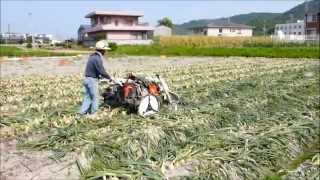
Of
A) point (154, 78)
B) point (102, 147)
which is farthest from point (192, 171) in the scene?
point (154, 78)

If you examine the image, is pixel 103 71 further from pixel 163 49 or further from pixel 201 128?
pixel 163 49

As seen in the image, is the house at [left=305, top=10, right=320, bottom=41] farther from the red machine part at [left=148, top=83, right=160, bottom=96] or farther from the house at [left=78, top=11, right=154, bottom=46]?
the red machine part at [left=148, top=83, right=160, bottom=96]

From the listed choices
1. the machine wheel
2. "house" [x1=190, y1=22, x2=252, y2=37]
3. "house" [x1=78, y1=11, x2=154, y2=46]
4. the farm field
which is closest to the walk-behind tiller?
the machine wheel

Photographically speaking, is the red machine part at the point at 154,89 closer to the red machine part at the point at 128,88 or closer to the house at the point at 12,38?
the red machine part at the point at 128,88

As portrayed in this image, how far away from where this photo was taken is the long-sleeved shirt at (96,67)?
8.73 metres

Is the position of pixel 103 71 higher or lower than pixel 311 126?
higher

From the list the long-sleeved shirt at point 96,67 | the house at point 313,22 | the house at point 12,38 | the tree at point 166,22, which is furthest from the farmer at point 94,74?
the tree at point 166,22

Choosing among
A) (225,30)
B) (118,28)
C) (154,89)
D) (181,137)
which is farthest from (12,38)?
(181,137)

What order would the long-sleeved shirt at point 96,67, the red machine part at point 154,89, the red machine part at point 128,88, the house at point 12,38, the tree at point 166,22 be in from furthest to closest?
the tree at point 166,22, the house at point 12,38, the red machine part at point 154,89, the red machine part at point 128,88, the long-sleeved shirt at point 96,67

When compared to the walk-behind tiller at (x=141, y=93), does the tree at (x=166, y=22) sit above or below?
above

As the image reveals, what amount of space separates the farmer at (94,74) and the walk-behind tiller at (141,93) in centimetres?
40

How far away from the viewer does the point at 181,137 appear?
7.60 meters

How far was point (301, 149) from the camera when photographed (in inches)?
301

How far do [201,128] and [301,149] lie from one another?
1.66m
